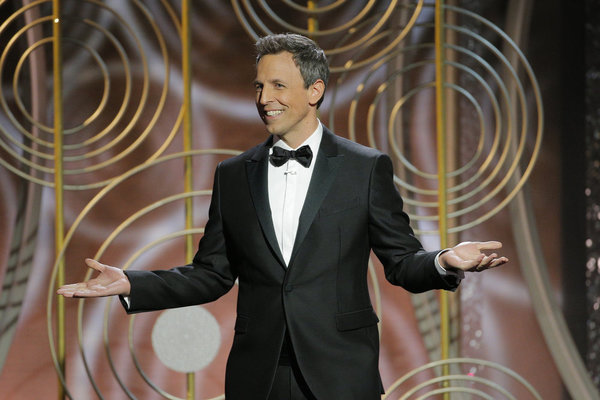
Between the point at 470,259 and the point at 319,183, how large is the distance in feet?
1.16

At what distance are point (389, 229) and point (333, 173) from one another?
16 cm

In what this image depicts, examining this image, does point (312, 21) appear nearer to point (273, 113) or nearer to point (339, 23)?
point (339, 23)

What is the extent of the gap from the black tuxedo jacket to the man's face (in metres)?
0.09

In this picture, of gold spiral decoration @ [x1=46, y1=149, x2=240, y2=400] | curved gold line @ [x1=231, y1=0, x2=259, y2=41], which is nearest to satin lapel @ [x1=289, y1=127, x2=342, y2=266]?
gold spiral decoration @ [x1=46, y1=149, x2=240, y2=400]

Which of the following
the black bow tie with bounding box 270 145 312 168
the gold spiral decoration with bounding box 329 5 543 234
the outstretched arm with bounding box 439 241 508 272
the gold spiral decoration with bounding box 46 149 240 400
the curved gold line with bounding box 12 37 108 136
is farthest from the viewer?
the gold spiral decoration with bounding box 329 5 543 234

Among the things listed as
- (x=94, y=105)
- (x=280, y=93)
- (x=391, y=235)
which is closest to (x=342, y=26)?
(x=94, y=105)

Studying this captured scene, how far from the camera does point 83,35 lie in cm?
291

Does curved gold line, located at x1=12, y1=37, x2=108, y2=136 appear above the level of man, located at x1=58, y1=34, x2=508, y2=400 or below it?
above

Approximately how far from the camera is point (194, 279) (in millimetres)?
1719

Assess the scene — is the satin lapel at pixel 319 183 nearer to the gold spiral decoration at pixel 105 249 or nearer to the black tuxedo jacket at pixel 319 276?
the black tuxedo jacket at pixel 319 276

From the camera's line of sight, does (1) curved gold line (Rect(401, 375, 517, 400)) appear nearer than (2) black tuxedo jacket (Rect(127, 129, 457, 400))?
No

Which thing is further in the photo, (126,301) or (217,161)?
(217,161)

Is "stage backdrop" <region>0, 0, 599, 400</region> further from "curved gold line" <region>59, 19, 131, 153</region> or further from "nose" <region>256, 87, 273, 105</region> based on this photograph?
"nose" <region>256, 87, 273, 105</region>

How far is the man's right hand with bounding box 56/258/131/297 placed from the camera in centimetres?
158
